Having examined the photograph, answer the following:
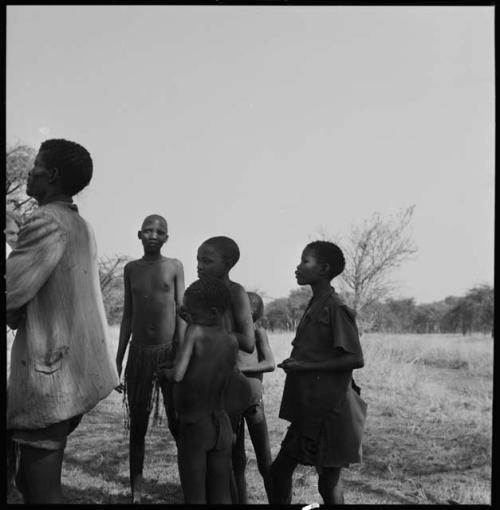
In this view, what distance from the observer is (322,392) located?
3.99 metres

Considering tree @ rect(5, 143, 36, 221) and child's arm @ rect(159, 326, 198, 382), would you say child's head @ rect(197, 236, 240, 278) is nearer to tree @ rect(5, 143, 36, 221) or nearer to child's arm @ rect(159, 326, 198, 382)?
child's arm @ rect(159, 326, 198, 382)

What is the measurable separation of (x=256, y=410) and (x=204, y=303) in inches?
39.1

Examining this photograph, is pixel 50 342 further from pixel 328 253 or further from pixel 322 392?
pixel 328 253

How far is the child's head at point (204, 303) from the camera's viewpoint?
366cm

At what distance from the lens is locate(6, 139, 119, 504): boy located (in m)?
3.16

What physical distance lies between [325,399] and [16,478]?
59.2 inches

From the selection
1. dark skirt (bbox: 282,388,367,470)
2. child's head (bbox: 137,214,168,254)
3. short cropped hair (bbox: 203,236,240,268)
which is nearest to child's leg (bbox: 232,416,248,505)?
dark skirt (bbox: 282,388,367,470)

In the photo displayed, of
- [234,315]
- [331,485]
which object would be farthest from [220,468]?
[234,315]

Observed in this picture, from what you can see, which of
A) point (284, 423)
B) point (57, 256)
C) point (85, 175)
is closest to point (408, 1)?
point (85, 175)

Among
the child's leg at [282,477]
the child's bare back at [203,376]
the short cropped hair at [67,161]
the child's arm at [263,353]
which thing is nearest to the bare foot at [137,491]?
the child's leg at [282,477]

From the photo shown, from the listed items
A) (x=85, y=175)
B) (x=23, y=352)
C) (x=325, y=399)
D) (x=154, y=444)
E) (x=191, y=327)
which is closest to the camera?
(x=23, y=352)

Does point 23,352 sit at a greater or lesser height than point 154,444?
greater

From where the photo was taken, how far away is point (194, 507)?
3.56 metres

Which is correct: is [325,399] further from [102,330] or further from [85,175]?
[85,175]
